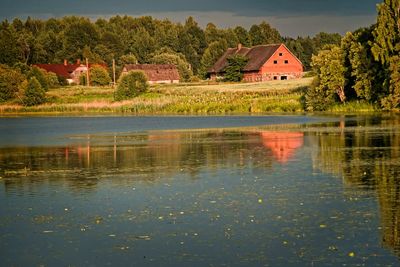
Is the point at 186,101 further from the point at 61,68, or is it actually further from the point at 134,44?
the point at 134,44

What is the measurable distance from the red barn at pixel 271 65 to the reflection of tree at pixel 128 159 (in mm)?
75548

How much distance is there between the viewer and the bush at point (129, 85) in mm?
86719

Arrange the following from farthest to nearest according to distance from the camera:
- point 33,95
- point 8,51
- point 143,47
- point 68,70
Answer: point 143,47, point 68,70, point 8,51, point 33,95

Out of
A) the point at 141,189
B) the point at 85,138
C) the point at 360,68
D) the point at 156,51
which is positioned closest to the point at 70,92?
the point at 360,68

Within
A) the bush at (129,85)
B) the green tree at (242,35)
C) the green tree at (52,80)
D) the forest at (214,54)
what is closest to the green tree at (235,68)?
the forest at (214,54)

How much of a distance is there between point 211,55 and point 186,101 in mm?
79206

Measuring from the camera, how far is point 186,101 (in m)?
80.4

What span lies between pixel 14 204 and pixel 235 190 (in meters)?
6.04

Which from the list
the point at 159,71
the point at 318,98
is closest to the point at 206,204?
the point at 318,98

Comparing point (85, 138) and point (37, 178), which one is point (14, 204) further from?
point (85, 138)

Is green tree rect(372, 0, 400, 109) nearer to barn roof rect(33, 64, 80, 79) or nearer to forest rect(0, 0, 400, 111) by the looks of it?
forest rect(0, 0, 400, 111)

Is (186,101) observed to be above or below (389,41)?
below

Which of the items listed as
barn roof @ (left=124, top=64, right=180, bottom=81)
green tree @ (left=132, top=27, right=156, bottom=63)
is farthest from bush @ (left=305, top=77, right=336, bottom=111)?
green tree @ (left=132, top=27, right=156, bottom=63)

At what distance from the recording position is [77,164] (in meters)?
28.5
